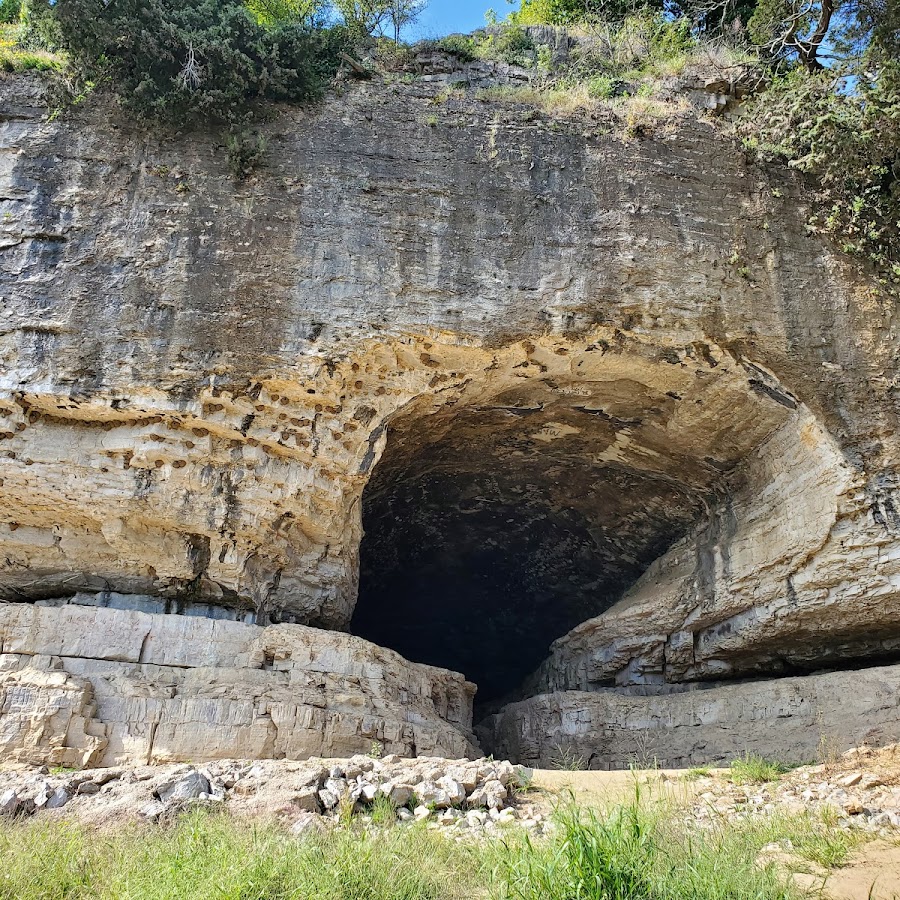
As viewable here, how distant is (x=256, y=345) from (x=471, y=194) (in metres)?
3.01

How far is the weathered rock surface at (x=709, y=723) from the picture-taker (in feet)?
28.7

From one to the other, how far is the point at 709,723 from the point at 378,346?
5.96 m

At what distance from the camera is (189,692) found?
7.66m

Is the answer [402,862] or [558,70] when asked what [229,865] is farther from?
[558,70]

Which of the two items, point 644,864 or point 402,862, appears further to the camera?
point 402,862

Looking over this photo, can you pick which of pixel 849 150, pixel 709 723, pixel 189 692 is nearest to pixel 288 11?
pixel 849 150

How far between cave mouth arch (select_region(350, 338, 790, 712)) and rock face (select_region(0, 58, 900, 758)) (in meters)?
0.10

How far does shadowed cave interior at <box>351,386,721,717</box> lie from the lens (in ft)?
35.8

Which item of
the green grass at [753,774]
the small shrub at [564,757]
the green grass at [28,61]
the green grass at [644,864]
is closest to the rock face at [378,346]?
the green grass at [28,61]

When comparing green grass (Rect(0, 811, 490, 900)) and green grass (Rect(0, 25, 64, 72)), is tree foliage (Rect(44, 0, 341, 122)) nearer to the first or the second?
green grass (Rect(0, 25, 64, 72))

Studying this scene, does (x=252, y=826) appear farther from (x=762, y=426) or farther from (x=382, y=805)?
(x=762, y=426)

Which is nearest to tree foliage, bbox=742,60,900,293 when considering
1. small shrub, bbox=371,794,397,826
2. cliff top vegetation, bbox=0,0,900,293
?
cliff top vegetation, bbox=0,0,900,293

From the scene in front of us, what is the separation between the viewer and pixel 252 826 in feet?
16.5

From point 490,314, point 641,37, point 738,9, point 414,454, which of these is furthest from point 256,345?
point 738,9
